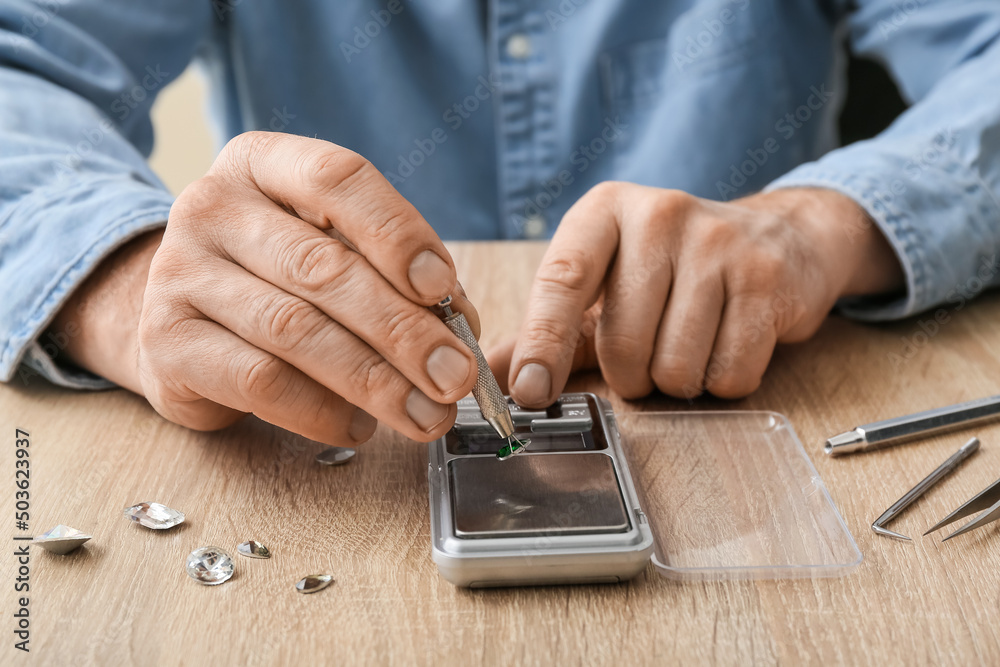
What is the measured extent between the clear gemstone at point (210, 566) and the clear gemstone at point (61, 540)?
0.07m

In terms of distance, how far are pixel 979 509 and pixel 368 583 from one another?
404mm

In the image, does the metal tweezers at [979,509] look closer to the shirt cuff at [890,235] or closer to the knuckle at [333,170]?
the shirt cuff at [890,235]

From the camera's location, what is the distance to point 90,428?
0.57 meters

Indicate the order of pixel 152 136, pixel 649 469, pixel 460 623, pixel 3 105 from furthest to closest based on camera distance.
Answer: pixel 152 136 → pixel 3 105 → pixel 649 469 → pixel 460 623

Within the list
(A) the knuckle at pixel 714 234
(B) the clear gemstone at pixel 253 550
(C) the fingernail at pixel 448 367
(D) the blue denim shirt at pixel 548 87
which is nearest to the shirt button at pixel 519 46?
(D) the blue denim shirt at pixel 548 87

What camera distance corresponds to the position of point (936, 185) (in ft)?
2.64

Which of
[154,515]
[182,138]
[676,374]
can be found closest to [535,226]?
[676,374]

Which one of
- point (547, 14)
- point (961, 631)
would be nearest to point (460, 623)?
point (961, 631)

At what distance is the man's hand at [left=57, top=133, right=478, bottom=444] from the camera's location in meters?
0.46

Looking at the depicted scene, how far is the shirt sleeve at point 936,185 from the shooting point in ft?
2.53

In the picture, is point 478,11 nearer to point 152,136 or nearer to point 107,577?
point 152,136

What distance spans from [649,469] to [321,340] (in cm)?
25

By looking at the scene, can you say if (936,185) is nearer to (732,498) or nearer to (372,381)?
(732,498)

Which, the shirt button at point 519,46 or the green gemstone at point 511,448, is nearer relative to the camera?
the green gemstone at point 511,448
